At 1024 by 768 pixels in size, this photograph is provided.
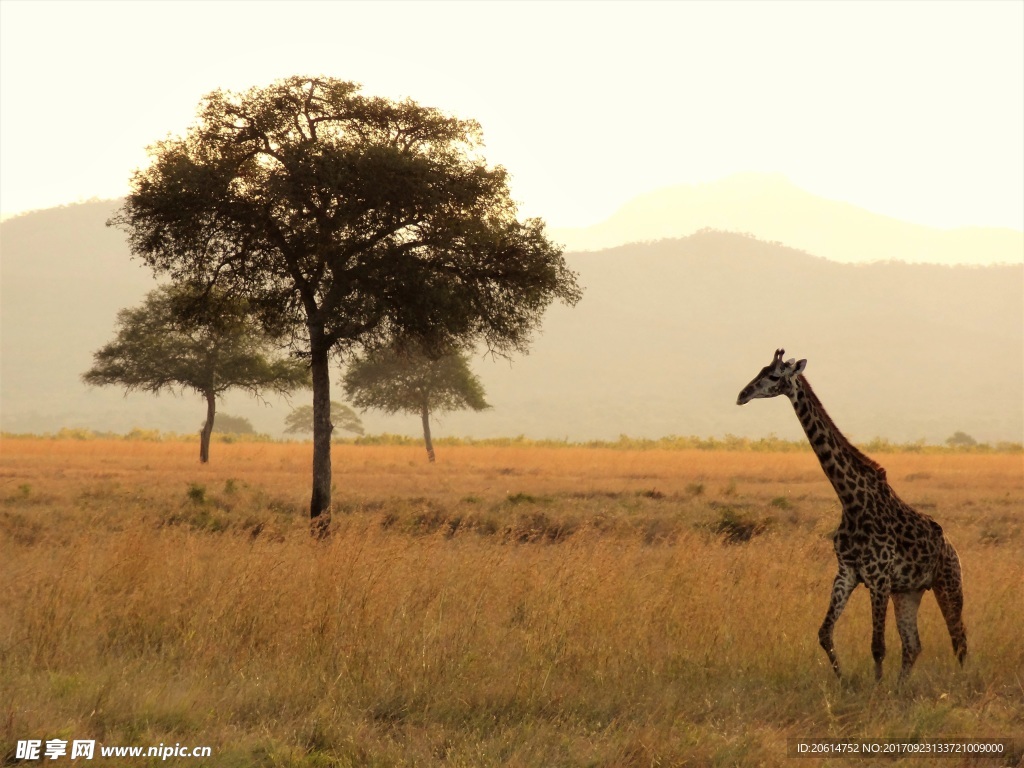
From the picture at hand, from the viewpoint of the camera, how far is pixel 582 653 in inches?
367

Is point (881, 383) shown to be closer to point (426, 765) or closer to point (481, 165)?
point (481, 165)

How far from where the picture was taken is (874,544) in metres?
8.75

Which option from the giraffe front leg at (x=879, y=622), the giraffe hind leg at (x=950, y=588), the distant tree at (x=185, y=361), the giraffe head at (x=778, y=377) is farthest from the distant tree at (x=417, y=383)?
the giraffe front leg at (x=879, y=622)

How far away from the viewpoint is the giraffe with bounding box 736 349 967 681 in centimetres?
871

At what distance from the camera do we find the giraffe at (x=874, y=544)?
871 centimetres

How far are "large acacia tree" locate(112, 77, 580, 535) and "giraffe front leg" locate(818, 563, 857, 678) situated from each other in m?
12.9

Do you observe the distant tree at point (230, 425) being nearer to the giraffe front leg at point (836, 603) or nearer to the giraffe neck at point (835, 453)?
the giraffe neck at point (835, 453)

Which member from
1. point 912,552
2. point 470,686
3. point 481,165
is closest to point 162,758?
point 470,686

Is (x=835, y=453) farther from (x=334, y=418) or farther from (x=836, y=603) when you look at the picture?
(x=334, y=418)

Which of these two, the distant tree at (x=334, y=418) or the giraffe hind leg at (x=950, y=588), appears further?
the distant tree at (x=334, y=418)

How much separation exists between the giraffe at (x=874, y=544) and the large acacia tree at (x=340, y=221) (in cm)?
1237

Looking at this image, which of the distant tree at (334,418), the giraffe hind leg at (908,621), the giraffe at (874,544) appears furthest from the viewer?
the distant tree at (334,418)

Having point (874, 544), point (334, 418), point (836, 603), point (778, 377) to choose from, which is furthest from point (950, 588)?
point (334, 418)

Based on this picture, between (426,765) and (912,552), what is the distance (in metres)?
4.71
